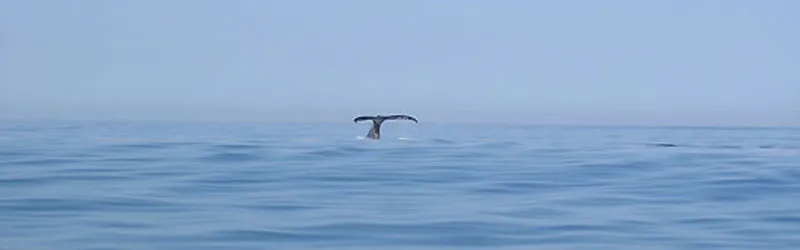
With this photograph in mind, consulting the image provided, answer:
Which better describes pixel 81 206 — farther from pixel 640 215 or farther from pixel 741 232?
pixel 741 232

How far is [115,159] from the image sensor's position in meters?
28.5

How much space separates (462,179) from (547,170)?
372 centimetres

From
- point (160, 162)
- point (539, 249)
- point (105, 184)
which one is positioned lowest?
point (539, 249)

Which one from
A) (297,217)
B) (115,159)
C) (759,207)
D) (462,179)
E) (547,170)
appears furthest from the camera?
(115,159)

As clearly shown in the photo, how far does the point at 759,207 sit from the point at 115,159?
1586cm

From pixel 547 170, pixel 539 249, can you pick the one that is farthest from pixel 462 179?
pixel 539 249

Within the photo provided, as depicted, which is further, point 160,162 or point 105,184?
point 160,162

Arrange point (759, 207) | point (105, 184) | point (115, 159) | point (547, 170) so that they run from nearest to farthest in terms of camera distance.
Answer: point (759, 207)
point (105, 184)
point (547, 170)
point (115, 159)

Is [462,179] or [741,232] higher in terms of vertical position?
[462,179]

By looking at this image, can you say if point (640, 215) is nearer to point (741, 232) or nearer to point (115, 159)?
point (741, 232)

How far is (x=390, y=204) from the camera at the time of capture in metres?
17.1

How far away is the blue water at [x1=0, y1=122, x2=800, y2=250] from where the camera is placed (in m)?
13.5

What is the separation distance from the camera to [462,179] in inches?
884

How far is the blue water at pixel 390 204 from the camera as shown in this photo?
13547 mm
